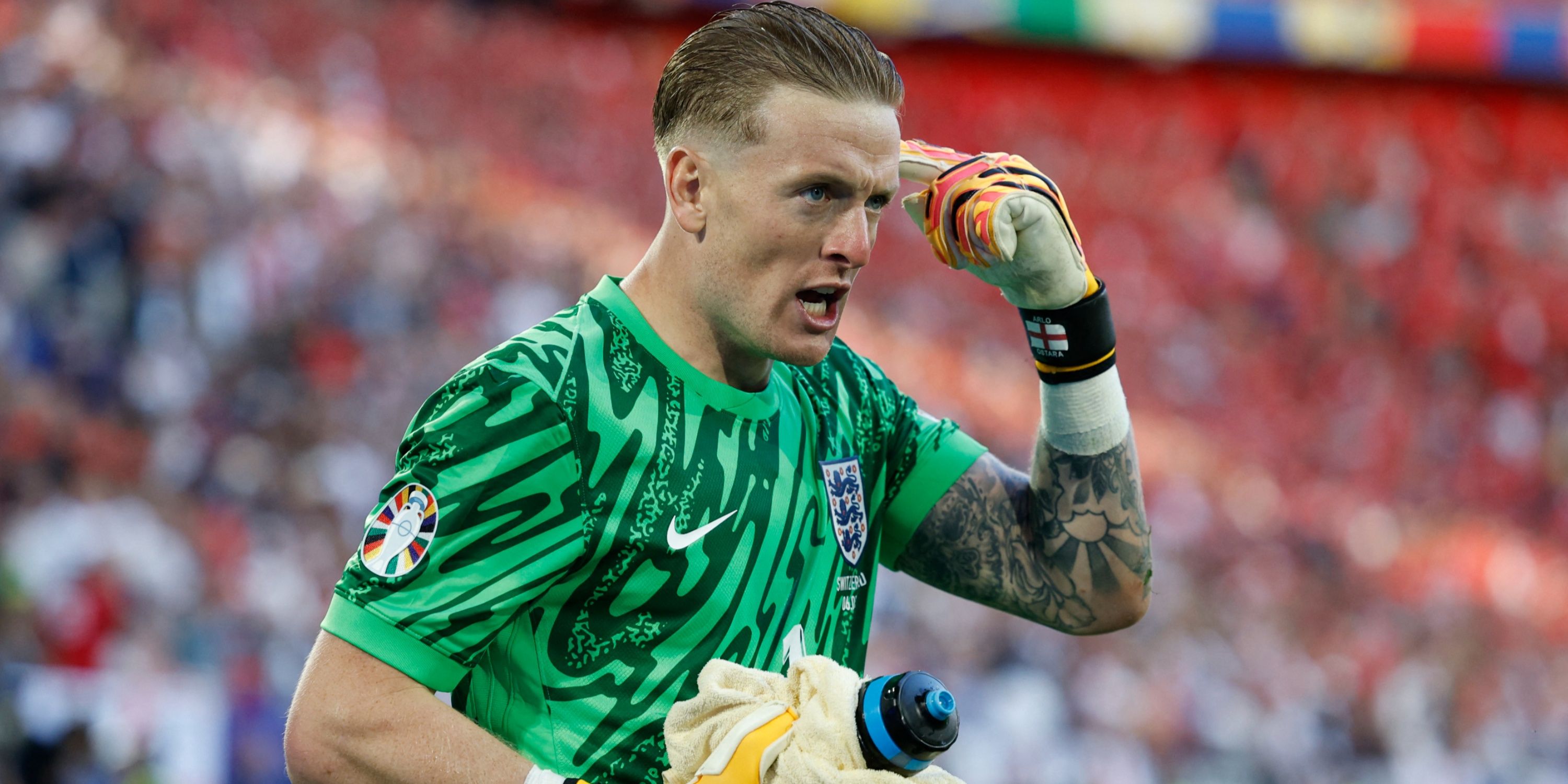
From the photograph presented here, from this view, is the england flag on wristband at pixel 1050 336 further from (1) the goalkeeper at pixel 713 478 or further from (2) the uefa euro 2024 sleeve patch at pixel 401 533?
(2) the uefa euro 2024 sleeve patch at pixel 401 533

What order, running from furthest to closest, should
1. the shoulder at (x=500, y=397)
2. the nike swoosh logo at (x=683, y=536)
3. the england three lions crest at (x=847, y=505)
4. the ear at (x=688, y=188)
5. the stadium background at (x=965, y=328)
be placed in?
the stadium background at (x=965, y=328) → the england three lions crest at (x=847, y=505) → the ear at (x=688, y=188) → the nike swoosh logo at (x=683, y=536) → the shoulder at (x=500, y=397)

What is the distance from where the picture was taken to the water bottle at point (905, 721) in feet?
5.52

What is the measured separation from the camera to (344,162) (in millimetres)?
9734

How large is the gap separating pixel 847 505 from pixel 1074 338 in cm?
44

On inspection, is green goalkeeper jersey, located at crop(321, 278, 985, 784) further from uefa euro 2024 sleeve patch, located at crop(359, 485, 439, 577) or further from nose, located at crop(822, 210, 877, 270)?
nose, located at crop(822, 210, 877, 270)

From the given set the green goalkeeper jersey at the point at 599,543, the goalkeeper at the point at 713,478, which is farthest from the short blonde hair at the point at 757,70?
the green goalkeeper jersey at the point at 599,543

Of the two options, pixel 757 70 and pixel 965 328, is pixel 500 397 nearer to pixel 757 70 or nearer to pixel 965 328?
pixel 757 70

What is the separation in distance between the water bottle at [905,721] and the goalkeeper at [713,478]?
1.04 feet

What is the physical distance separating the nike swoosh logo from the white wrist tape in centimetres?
62

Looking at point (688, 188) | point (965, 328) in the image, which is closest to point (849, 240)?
point (688, 188)

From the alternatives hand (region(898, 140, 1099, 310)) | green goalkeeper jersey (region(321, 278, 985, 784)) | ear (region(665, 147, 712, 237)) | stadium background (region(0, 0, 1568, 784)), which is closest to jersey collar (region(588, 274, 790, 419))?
green goalkeeper jersey (region(321, 278, 985, 784))

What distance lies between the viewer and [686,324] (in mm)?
2076

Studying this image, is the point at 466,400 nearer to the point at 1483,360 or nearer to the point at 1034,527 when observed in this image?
the point at 1034,527

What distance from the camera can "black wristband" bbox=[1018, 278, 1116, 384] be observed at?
2.27 meters
